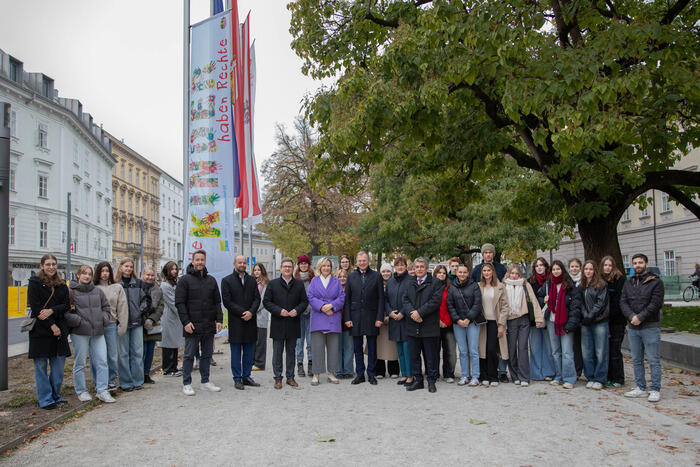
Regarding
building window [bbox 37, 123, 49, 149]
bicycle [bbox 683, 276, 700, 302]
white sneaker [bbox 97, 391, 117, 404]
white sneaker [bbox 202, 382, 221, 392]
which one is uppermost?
building window [bbox 37, 123, 49, 149]

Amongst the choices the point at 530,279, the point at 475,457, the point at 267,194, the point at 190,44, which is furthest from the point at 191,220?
the point at 267,194

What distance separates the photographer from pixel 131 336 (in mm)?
8664

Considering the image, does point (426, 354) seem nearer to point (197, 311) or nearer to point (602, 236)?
point (197, 311)

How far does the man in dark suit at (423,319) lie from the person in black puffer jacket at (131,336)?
395cm

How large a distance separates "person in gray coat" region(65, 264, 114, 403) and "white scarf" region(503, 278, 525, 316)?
5.88 meters

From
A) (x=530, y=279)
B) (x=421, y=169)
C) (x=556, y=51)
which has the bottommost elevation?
(x=530, y=279)

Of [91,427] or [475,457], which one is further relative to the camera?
[91,427]

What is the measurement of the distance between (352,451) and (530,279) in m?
5.18

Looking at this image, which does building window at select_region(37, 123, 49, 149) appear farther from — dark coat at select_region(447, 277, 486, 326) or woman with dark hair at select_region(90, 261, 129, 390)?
dark coat at select_region(447, 277, 486, 326)

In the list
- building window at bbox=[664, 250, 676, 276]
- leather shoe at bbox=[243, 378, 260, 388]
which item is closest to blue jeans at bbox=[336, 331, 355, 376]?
leather shoe at bbox=[243, 378, 260, 388]

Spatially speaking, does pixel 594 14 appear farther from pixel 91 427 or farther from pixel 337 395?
A: pixel 91 427

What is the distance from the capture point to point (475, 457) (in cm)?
511

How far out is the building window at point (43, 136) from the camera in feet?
146

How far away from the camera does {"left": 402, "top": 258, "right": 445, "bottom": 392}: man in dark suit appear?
28.2ft
